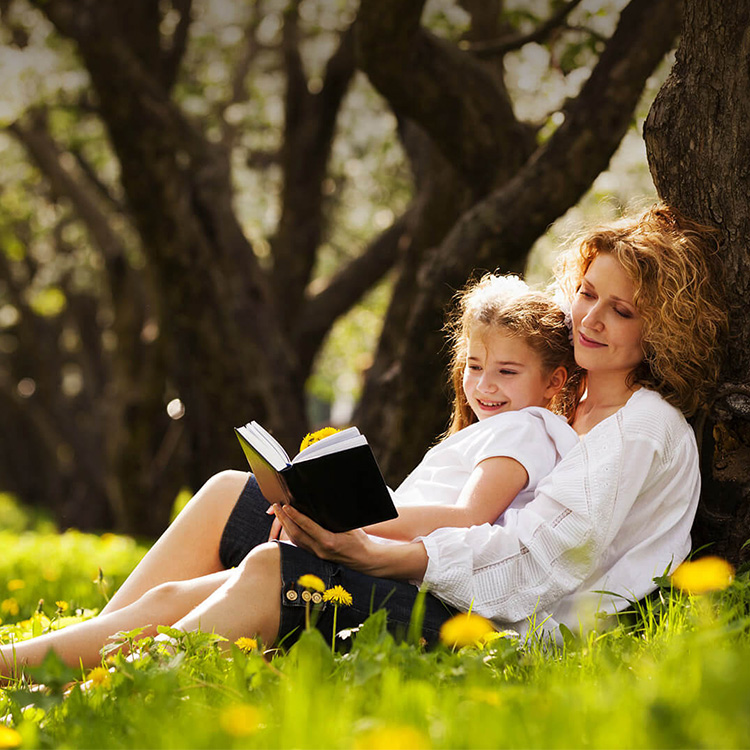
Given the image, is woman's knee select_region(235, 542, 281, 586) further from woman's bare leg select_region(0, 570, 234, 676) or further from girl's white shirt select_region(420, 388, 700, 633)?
girl's white shirt select_region(420, 388, 700, 633)

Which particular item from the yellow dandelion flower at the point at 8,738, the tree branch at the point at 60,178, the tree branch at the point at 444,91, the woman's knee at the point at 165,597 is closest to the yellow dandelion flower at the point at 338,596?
the woman's knee at the point at 165,597

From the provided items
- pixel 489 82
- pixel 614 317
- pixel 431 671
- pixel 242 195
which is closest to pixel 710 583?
pixel 431 671

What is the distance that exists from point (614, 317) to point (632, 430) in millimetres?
386

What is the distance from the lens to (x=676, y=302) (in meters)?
2.56

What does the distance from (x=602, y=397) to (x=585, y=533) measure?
22.5 inches

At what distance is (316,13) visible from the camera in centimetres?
840

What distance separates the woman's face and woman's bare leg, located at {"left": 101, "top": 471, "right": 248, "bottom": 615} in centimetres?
117

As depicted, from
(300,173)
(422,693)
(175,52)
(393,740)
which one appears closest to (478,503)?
(422,693)

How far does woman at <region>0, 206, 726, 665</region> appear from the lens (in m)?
2.35

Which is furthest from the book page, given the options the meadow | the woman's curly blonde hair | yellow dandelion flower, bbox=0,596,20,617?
yellow dandelion flower, bbox=0,596,20,617

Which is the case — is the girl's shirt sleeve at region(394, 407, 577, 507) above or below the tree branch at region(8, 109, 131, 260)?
below

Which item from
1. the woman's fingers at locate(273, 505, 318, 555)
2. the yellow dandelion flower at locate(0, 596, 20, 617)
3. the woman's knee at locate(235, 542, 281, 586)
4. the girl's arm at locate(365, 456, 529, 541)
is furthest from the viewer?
the yellow dandelion flower at locate(0, 596, 20, 617)

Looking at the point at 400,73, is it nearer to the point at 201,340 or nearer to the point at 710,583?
the point at 201,340

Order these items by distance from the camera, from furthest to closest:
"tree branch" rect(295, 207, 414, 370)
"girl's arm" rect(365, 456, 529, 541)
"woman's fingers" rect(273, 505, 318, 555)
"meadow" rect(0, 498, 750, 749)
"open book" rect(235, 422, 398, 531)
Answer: "tree branch" rect(295, 207, 414, 370), "girl's arm" rect(365, 456, 529, 541), "woman's fingers" rect(273, 505, 318, 555), "open book" rect(235, 422, 398, 531), "meadow" rect(0, 498, 750, 749)
